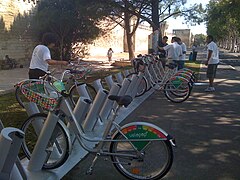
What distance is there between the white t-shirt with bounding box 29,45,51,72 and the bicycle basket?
44.9 inches

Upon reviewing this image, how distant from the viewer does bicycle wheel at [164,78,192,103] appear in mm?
7707

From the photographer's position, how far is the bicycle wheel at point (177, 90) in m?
7.71

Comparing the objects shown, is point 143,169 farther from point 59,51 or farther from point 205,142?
point 59,51

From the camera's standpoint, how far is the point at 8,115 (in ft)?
20.4

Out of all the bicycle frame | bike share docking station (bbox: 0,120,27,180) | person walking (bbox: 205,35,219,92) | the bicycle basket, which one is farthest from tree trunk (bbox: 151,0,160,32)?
bike share docking station (bbox: 0,120,27,180)

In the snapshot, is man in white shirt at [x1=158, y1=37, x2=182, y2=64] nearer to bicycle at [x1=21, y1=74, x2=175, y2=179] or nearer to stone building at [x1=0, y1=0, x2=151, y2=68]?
bicycle at [x1=21, y1=74, x2=175, y2=179]

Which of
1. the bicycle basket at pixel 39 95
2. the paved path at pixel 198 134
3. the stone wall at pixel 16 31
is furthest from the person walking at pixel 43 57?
the stone wall at pixel 16 31

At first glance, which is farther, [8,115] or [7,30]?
[7,30]

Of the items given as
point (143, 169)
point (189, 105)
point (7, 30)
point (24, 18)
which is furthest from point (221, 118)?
point (24, 18)

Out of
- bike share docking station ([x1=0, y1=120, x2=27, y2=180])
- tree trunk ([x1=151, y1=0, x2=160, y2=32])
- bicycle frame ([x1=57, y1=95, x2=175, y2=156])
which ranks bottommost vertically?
bicycle frame ([x1=57, y1=95, x2=175, y2=156])

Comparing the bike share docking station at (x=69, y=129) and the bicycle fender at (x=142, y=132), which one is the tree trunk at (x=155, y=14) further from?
the bicycle fender at (x=142, y=132)

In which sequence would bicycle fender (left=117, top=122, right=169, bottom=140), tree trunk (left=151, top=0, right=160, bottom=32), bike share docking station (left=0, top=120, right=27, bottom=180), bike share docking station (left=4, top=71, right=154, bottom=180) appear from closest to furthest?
bike share docking station (left=0, top=120, right=27, bottom=180)
bicycle fender (left=117, top=122, right=169, bottom=140)
bike share docking station (left=4, top=71, right=154, bottom=180)
tree trunk (left=151, top=0, right=160, bottom=32)

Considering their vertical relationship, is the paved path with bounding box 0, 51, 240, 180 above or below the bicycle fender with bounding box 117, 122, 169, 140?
below

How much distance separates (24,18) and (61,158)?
57.7ft
